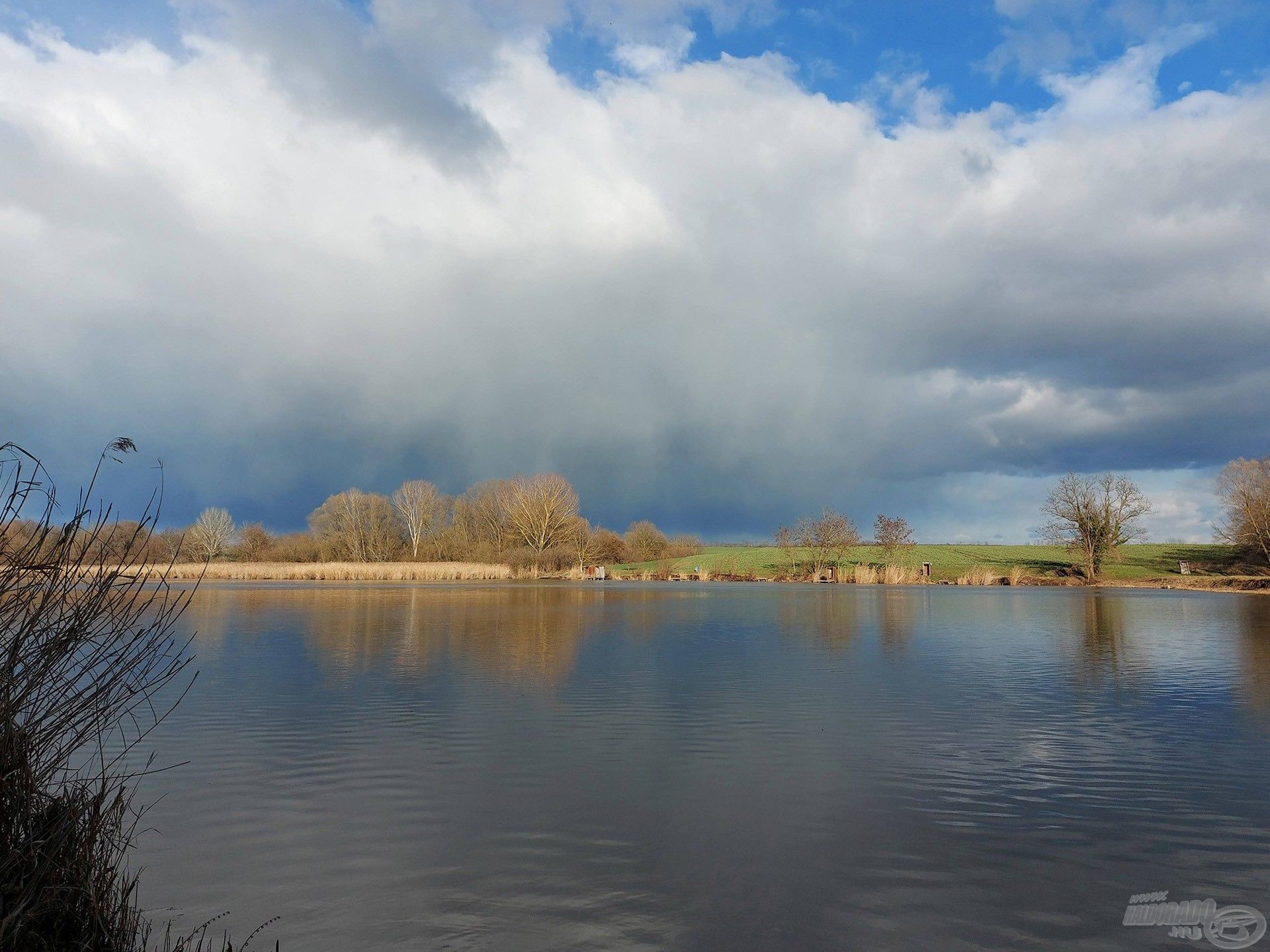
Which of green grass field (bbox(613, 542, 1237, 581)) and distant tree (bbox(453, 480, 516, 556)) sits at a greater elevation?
distant tree (bbox(453, 480, 516, 556))

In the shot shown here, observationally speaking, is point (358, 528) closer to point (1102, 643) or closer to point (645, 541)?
point (645, 541)

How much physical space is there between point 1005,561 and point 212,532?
6198 centimetres

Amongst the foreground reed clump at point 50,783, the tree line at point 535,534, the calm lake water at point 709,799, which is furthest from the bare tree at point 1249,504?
the foreground reed clump at point 50,783

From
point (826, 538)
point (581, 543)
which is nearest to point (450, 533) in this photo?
point (581, 543)

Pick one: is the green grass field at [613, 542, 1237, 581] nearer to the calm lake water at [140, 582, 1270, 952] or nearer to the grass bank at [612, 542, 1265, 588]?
the grass bank at [612, 542, 1265, 588]

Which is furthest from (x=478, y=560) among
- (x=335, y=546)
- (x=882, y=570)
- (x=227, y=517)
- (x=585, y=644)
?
(x=585, y=644)

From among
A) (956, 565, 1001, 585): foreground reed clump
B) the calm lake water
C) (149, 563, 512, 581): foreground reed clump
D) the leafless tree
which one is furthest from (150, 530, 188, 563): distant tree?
(956, 565, 1001, 585): foreground reed clump

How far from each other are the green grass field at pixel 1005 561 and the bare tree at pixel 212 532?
30.7 m

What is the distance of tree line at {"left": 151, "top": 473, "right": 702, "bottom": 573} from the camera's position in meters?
63.2

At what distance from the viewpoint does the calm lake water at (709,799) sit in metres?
4.70

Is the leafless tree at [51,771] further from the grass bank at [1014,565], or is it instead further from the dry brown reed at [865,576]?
the grass bank at [1014,565]

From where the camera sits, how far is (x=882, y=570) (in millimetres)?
55812

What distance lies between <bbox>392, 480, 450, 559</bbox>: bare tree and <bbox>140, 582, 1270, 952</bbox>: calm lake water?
5641 cm

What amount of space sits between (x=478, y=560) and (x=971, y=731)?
56789 mm
